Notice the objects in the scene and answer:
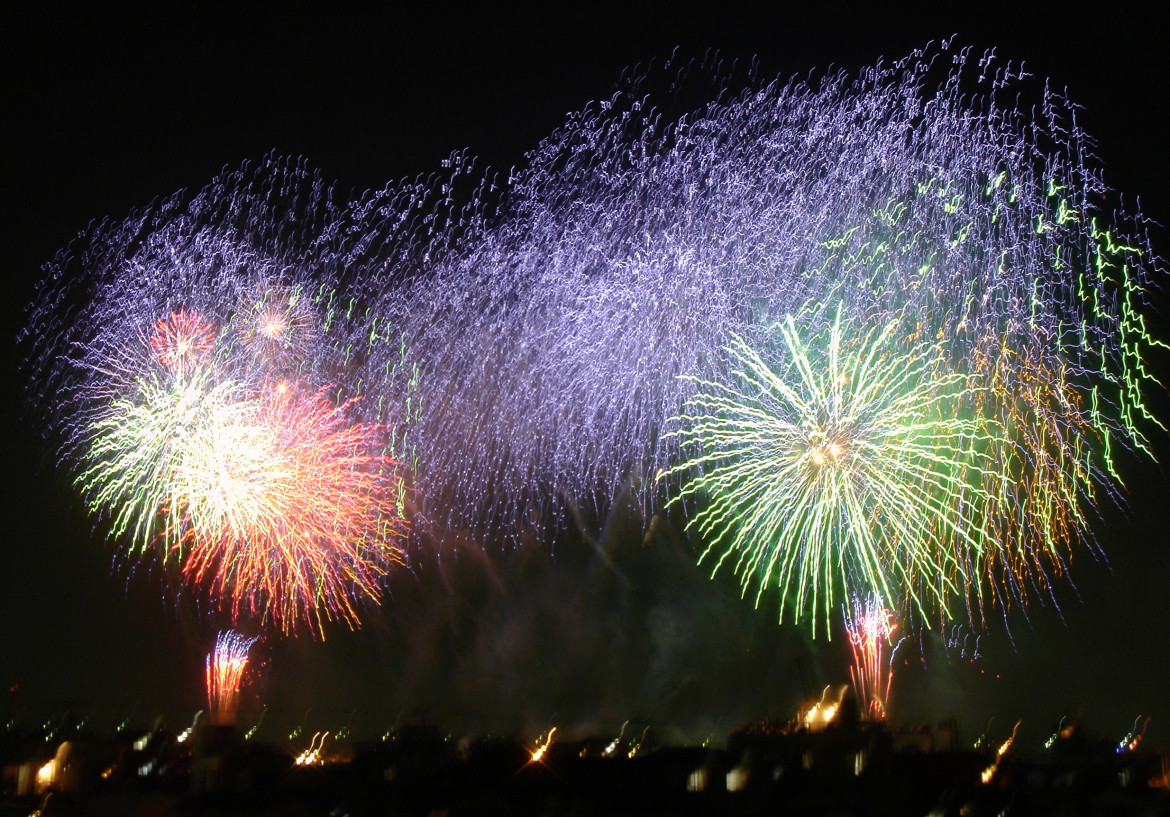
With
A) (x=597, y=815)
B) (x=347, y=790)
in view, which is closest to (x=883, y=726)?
(x=597, y=815)

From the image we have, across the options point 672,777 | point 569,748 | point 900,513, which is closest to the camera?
point 672,777

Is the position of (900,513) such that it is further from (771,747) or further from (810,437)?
(771,747)

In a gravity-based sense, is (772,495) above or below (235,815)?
above

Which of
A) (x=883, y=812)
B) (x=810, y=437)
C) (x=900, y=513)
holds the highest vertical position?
(x=810, y=437)

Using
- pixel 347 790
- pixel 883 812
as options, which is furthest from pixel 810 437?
pixel 347 790

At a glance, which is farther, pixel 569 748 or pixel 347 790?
pixel 569 748

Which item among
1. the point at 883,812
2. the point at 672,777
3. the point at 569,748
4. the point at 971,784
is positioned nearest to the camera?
the point at 883,812

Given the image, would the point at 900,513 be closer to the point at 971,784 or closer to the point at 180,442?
the point at 971,784

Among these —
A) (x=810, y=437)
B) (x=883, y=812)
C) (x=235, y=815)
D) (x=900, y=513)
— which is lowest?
(x=235, y=815)

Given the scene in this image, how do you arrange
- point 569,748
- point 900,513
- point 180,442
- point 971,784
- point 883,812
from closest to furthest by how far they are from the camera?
point 883,812, point 971,784, point 900,513, point 180,442, point 569,748

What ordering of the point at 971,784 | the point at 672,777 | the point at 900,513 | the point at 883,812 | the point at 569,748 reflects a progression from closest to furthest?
1. the point at 883,812
2. the point at 971,784
3. the point at 672,777
4. the point at 900,513
5. the point at 569,748
